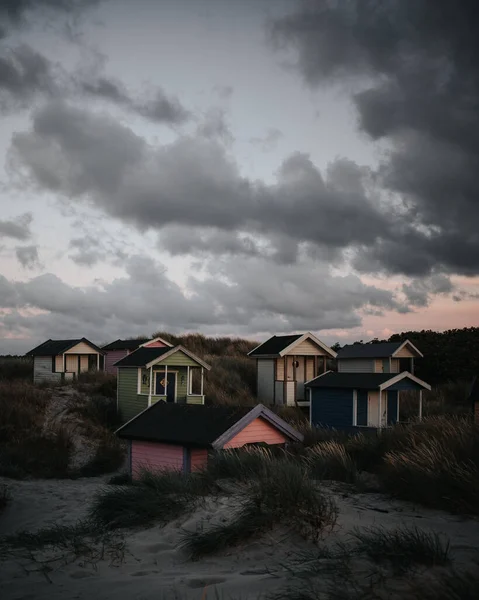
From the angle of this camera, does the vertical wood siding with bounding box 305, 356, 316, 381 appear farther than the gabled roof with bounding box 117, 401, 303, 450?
Yes

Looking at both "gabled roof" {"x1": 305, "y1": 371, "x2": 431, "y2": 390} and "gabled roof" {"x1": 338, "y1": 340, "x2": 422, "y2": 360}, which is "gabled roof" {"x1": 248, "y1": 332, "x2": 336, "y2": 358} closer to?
"gabled roof" {"x1": 338, "y1": 340, "x2": 422, "y2": 360}

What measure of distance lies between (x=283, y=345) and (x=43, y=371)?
63.2ft

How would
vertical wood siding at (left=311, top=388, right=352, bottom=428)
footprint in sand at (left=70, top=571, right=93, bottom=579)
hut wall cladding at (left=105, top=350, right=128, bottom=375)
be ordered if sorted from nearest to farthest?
footprint in sand at (left=70, top=571, right=93, bottom=579) < vertical wood siding at (left=311, top=388, right=352, bottom=428) < hut wall cladding at (left=105, top=350, right=128, bottom=375)

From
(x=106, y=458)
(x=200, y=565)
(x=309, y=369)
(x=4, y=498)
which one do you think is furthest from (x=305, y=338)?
(x=200, y=565)

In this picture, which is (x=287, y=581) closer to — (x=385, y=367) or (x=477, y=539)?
(x=477, y=539)

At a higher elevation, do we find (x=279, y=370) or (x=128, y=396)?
(x=279, y=370)

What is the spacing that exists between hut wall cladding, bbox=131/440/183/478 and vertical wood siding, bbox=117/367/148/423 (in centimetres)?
1241

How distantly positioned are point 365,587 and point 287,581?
0.94m

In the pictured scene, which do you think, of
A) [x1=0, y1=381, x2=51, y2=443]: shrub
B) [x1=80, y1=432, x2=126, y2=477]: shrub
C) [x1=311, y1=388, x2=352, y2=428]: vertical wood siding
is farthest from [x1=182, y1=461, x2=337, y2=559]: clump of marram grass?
[x1=0, y1=381, x2=51, y2=443]: shrub

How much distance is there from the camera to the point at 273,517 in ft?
24.4

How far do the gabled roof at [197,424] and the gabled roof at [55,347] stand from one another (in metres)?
24.3

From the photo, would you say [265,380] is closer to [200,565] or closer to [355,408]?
[355,408]

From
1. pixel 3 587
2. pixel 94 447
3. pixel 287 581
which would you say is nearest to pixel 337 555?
pixel 287 581

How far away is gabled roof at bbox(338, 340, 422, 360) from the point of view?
38994mm
